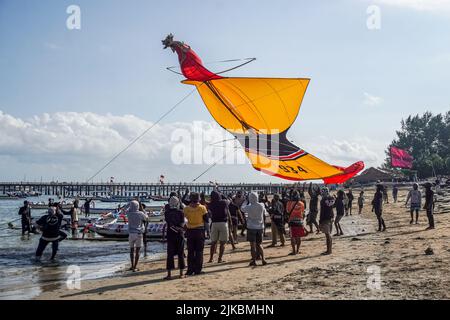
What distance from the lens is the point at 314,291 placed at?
7.10m

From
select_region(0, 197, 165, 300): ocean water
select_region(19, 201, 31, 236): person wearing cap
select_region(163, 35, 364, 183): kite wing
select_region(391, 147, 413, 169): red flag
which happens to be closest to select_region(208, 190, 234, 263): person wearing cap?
select_region(0, 197, 165, 300): ocean water

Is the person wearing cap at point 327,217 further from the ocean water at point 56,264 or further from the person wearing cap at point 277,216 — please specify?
the ocean water at point 56,264

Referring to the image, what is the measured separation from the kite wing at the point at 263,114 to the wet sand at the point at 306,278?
3460mm

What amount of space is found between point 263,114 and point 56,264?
27.8ft

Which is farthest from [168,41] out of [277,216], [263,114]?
[277,216]

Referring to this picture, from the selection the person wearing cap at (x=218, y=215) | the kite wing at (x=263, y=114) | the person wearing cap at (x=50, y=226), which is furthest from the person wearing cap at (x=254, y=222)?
the person wearing cap at (x=50, y=226)

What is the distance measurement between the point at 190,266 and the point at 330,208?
14.4ft

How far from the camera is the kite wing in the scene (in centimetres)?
1476

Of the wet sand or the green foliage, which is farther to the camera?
the green foliage

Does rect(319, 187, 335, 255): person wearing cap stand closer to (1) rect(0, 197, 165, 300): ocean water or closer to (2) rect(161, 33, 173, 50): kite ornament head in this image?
(1) rect(0, 197, 165, 300): ocean water

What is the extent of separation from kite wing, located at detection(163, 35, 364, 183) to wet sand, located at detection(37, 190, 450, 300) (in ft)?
11.4

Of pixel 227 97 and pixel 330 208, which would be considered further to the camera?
pixel 227 97
